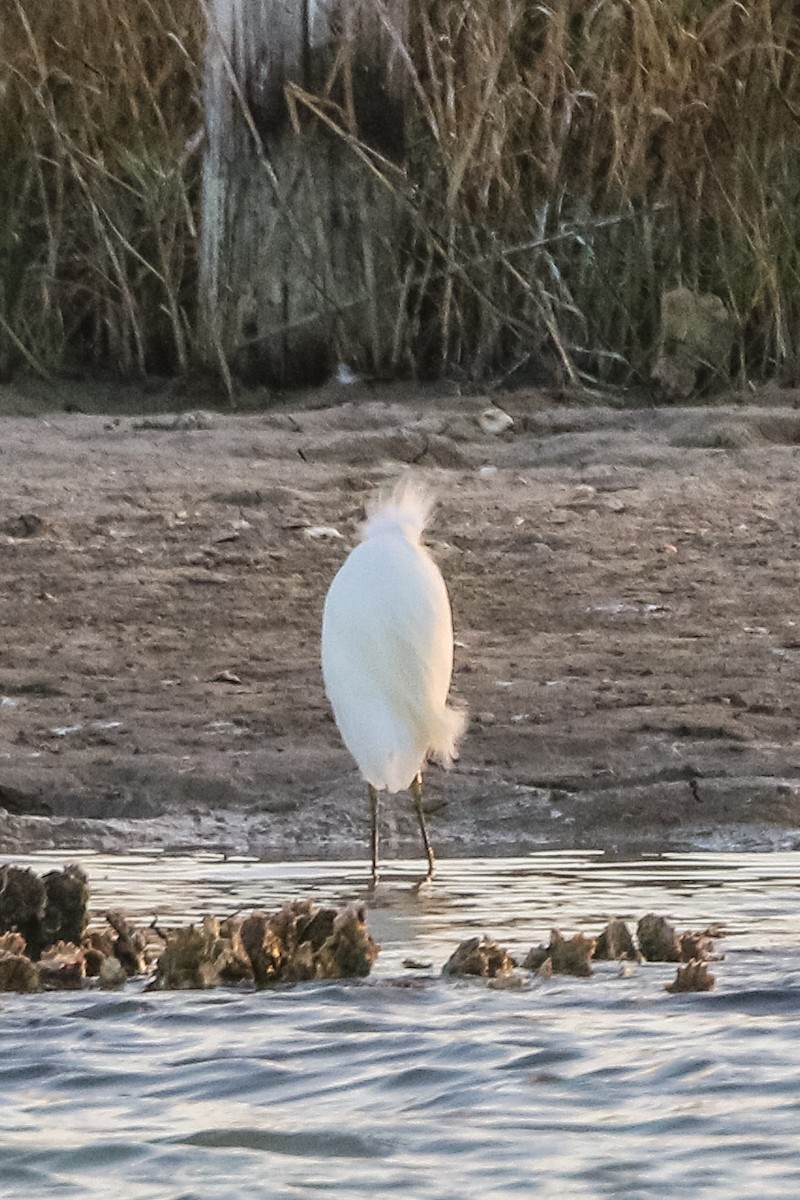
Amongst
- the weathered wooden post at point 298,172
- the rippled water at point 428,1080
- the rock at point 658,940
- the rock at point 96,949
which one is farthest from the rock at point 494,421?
the rock at point 96,949

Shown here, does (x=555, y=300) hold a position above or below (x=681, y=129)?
below

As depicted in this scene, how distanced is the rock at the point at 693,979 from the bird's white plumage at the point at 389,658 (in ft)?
4.52

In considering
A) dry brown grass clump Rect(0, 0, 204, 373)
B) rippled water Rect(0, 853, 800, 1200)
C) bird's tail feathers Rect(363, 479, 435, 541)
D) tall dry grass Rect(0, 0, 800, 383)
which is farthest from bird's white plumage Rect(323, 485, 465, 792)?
dry brown grass clump Rect(0, 0, 204, 373)

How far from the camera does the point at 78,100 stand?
395 inches

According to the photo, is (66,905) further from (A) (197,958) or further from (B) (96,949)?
(A) (197,958)

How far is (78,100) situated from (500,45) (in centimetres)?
175

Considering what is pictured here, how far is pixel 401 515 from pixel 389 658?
19.1 inches

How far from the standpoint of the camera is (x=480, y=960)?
4336mm

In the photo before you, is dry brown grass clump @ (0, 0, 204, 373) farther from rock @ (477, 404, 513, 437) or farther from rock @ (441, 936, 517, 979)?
rock @ (441, 936, 517, 979)

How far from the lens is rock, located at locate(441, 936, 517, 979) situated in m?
4.34

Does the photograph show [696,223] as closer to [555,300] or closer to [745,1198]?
[555,300]

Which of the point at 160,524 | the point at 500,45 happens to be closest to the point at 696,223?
the point at 500,45

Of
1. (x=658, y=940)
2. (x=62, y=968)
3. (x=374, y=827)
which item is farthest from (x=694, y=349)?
(x=62, y=968)

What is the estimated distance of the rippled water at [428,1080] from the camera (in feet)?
11.4
